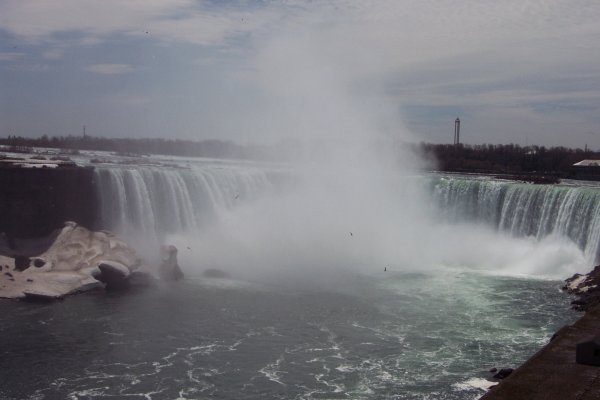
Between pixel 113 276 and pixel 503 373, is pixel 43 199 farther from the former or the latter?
pixel 503 373

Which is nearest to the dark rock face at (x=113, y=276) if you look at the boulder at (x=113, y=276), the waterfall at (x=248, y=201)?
the boulder at (x=113, y=276)

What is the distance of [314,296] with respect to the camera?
670 inches

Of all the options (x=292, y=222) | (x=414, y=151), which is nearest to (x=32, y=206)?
(x=292, y=222)

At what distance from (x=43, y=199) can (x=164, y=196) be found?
14.3 feet

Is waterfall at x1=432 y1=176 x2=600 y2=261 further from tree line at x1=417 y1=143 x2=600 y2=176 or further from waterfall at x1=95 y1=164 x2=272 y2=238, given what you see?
tree line at x1=417 y1=143 x2=600 y2=176

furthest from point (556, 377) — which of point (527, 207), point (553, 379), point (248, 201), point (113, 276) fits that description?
point (248, 201)

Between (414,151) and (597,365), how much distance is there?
3114cm

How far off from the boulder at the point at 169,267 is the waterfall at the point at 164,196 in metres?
3.24

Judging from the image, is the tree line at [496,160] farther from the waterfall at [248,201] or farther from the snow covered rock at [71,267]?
the snow covered rock at [71,267]

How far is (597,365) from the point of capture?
917 cm

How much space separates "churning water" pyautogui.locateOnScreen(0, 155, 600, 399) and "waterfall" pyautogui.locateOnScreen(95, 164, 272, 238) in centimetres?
6

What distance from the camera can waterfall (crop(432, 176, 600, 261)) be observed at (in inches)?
863

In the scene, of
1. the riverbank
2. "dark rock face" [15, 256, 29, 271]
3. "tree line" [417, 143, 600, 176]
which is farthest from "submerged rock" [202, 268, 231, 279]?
"tree line" [417, 143, 600, 176]

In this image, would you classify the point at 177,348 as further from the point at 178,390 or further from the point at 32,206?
the point at 32,206
